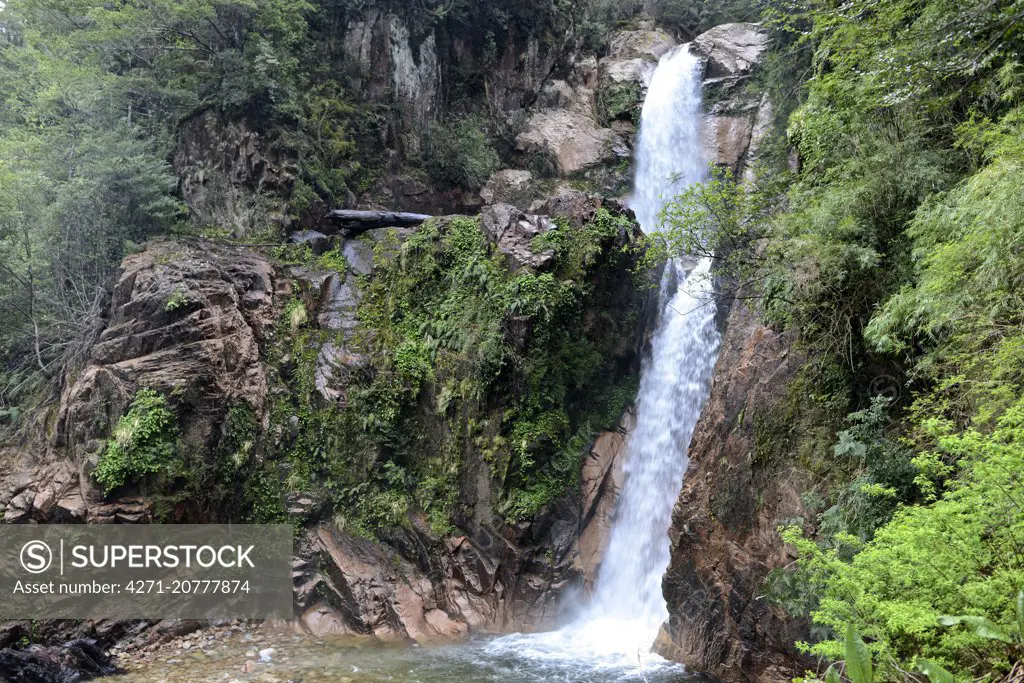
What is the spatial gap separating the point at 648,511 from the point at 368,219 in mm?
9226

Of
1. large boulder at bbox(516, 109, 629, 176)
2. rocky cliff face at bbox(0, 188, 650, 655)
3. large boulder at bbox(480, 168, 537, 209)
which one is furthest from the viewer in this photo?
large boulder at bbox(516, 109, 629, 176)

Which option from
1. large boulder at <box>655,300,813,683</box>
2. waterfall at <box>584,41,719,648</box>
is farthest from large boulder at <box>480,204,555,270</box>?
large boulder at <box>655,300,813,683</box>

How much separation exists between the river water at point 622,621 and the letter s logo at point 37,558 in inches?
110

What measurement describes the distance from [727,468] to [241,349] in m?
9.24

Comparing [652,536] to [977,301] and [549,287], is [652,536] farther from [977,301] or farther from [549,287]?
[977,301]

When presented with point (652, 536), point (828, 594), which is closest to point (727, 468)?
point (652, 536)

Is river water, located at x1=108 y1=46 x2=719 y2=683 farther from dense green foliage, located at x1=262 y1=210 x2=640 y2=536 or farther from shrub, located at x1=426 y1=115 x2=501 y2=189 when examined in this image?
shrub, located at x1=426 y1=115 x2=501 y2=189

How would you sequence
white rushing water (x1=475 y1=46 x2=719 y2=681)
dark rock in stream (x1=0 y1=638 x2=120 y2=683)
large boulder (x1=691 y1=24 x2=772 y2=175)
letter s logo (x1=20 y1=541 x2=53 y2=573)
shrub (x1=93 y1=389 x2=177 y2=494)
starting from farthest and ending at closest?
large boulder (x1=691 y1=24 x2=772 y2=175)
shrub (x1=93 y1=389 x2=177 y2=494)
letter s logo (x1=20 y1=541 x2=53 y2=573)
white rushing water (x1=475 y1=46 x2=719 y2=681)
dark rock in stream (x1=0 y1=638 x2=120 y2=683)

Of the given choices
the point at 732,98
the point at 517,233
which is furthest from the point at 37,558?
the point at 732,98

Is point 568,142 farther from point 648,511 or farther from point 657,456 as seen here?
point 648,511

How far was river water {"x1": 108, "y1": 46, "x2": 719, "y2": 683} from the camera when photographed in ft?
29.5

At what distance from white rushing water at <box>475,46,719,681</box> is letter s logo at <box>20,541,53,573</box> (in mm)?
7503

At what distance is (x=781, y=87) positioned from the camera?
13477 mm

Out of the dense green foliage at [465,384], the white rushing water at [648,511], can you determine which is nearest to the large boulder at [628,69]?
the white rushing water at [648,511]
